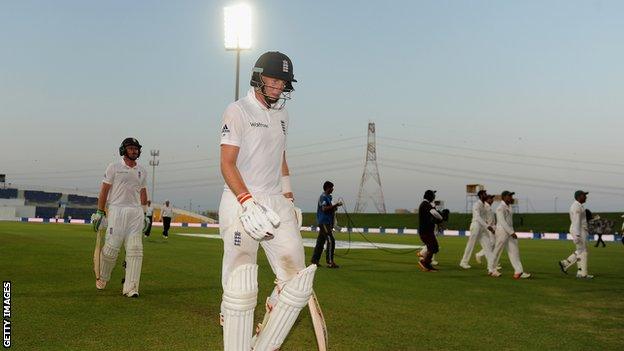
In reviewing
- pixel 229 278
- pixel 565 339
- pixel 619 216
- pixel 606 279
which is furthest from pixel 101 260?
pixel 619 216

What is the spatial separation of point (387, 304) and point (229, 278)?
16.8 ft

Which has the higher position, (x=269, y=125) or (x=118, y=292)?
(x=269, y=125)

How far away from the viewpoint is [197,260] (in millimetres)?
16234

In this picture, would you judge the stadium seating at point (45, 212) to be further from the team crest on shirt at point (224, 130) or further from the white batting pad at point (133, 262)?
the team crest on shirt at point (224, 130)

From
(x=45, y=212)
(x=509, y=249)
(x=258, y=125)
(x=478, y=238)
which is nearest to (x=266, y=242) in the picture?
(x=258, y=125)

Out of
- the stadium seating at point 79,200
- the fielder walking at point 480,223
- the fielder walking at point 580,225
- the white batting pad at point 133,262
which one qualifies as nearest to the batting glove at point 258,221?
the white batting pad at point 133,262

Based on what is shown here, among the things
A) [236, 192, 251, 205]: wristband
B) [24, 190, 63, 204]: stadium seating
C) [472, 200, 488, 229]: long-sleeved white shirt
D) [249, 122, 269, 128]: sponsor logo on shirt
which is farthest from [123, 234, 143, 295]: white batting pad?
[24, 190, 63, 204]: stadium seating

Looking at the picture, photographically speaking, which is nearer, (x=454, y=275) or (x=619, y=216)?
(x=454, y=275)

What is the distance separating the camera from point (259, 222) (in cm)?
382

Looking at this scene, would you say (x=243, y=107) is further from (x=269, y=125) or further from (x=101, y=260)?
(x=101, y=260)

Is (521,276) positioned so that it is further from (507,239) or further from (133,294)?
(133,294)

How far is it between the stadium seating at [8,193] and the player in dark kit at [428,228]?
11451 cm

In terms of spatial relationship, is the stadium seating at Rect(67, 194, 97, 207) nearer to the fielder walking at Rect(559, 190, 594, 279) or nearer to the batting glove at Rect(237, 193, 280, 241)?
the fielder walking at Rect(559, 190, 594, 279)

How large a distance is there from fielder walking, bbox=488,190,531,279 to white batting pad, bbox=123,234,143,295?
8.76 m
